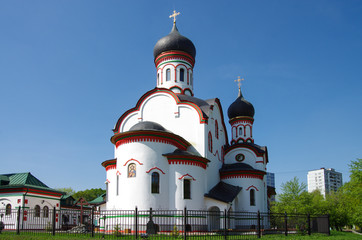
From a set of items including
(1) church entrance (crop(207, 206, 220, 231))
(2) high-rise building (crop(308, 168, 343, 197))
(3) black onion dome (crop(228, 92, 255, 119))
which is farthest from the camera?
(2) high-rise building (crop(308, 168, 343, 197))

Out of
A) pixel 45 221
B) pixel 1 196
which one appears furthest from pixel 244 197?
pixel 1 196

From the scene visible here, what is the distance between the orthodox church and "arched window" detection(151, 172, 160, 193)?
0.16 ft

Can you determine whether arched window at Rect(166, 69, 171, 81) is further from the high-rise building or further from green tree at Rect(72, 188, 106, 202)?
the high-rise building

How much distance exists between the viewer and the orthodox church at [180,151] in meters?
17.9

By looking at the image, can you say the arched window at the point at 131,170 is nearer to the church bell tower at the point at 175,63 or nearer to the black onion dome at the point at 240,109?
the church bell tower at the point at 175,63

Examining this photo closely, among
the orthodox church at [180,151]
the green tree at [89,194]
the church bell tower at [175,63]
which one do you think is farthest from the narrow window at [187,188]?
the green tree at [89,194]

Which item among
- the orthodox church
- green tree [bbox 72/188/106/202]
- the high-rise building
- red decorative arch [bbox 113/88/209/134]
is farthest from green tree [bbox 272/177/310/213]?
the high-rise building

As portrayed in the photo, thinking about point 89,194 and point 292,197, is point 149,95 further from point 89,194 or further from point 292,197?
point 89,194

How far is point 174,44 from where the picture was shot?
26047 mm

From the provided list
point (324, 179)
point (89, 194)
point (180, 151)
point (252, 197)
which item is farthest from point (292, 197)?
point (324, 179)

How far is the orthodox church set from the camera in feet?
58.6

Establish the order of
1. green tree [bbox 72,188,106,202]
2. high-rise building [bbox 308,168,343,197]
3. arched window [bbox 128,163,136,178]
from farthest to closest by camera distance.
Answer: high-rise building [bbox 308,168,343,197]
green tree [bbox 72,188,106,202]
arched window [bbox 128,163,136,178]

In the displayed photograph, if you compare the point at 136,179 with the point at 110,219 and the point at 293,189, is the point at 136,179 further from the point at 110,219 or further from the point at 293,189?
the point at 293,189

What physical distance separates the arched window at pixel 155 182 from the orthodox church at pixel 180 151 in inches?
2.0
